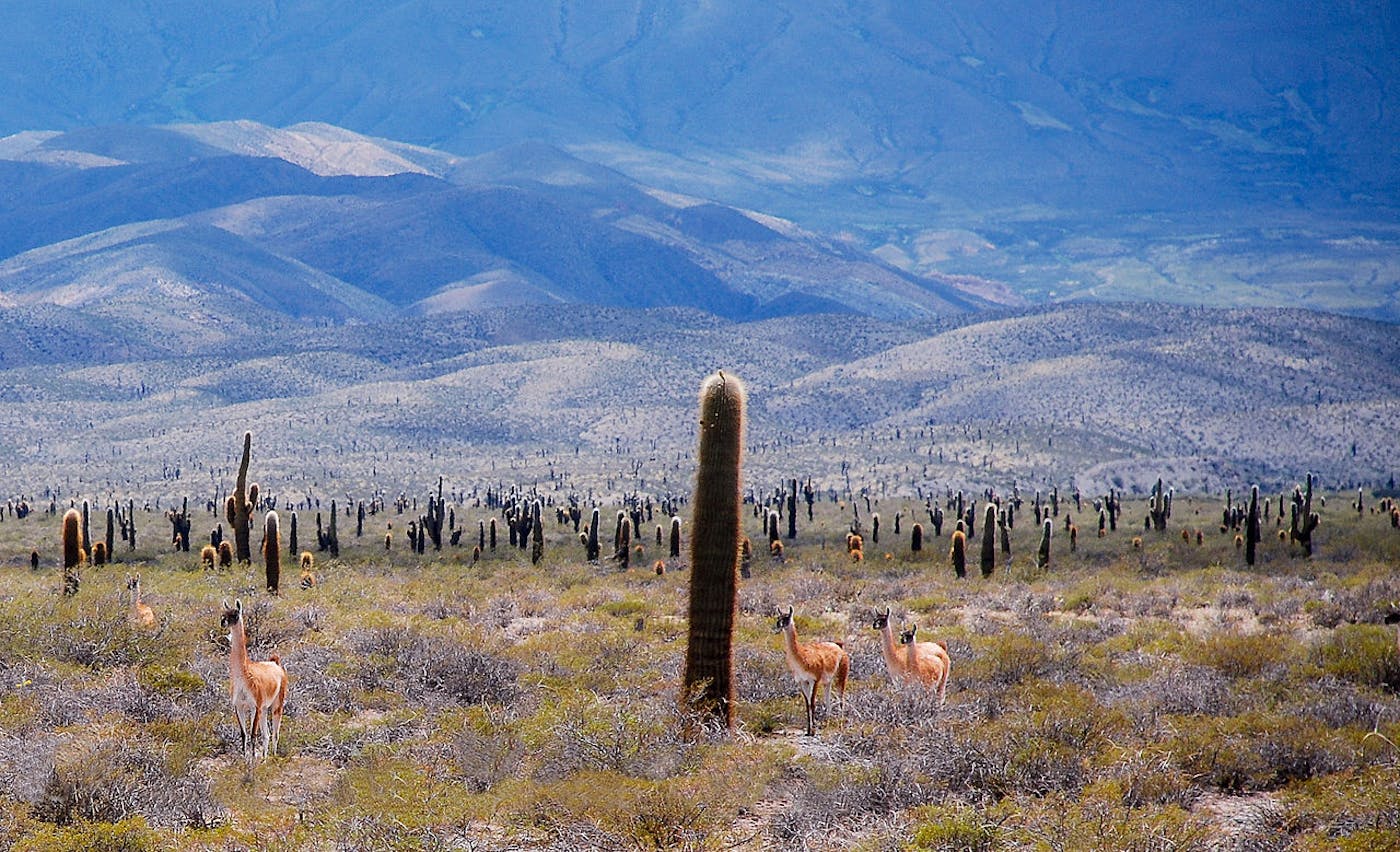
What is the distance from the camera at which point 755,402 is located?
12462cm

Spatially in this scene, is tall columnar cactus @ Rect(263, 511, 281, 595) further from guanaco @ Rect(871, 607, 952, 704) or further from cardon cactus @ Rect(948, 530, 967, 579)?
cardon cactus @ Rect(948, 530, 967, 579)

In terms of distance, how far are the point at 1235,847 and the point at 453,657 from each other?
7.55 m

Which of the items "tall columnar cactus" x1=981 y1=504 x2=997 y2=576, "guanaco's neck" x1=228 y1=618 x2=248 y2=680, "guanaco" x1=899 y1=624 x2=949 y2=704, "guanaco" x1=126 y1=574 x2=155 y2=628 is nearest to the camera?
"guanaco's neck" x1=228 y1=618 x2=248 y2=680

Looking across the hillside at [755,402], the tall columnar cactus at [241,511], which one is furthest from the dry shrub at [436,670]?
the hillside at [755,402]

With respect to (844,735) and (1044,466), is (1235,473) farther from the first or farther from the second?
(844,735)

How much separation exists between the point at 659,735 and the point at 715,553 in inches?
74.0

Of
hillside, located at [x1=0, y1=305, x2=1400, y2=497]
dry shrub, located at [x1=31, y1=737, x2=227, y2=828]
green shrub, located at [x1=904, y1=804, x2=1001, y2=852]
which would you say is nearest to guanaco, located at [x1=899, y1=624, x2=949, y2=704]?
green shrub, located at [x1=904, y1=804, x2=1001, y2=852]

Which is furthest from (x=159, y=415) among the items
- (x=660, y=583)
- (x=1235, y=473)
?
(x=660, y=583)

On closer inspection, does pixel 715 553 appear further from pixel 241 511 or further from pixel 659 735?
pixel 241 511

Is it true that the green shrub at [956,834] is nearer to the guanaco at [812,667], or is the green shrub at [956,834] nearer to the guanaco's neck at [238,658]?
the guanaco at [812,667]

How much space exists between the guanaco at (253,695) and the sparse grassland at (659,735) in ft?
0.84

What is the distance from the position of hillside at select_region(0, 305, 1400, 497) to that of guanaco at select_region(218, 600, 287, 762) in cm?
7105

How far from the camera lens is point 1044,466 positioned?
90.5m

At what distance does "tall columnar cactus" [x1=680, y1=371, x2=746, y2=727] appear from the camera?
12570 mm
